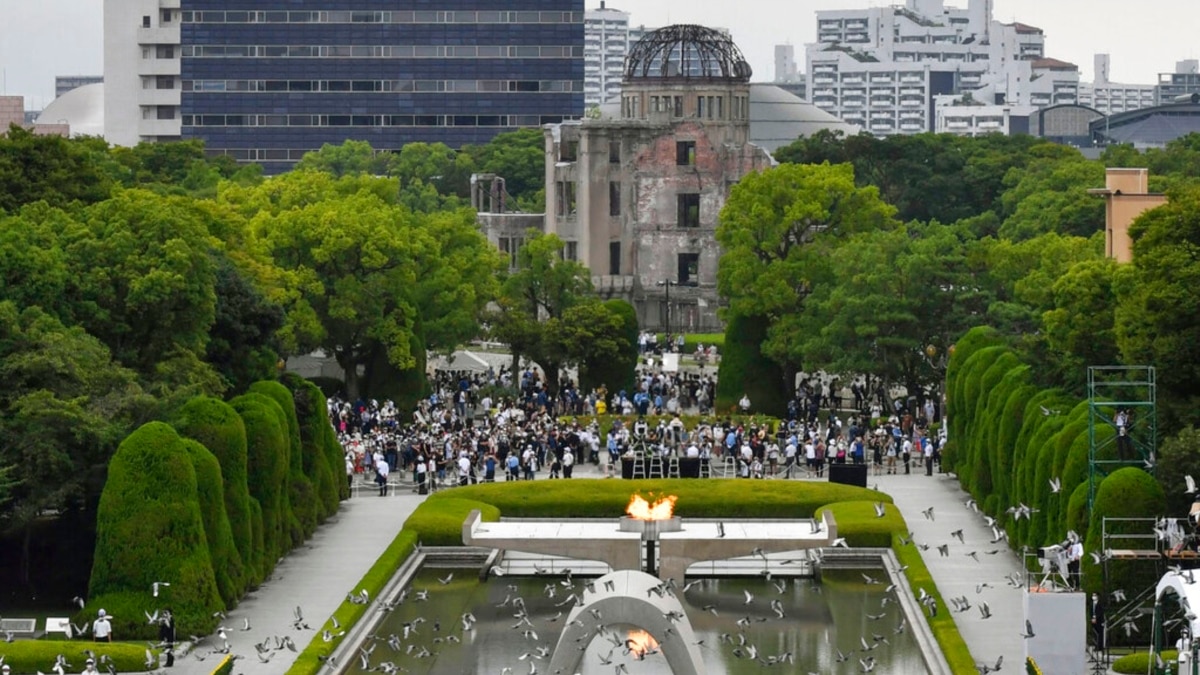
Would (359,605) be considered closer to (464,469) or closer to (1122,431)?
(1122,431)

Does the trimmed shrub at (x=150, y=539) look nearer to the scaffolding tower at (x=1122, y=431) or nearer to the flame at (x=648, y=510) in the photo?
the flame at (x=648, y=510)

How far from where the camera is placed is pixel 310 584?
65.6 meters

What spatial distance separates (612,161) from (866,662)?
284 ft

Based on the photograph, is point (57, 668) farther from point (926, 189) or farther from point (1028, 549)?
point (926, 189)

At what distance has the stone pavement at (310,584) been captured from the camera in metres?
56.3

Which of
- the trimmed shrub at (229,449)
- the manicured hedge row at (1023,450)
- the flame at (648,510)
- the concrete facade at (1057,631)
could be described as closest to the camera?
the concrete facade at (1057,631)

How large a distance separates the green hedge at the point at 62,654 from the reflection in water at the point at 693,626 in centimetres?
449

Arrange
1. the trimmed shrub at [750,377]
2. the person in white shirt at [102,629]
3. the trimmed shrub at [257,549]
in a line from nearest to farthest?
1. the person in white shirt at [102,629]
2. the trimmed shrub at [257,549]
3. the trimmed shrub at [750,377]

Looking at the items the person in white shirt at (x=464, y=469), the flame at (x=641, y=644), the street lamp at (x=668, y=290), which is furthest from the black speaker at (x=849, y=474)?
the street lamp at (x=668, y=290)

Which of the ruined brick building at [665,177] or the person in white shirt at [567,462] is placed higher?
the ruined brick building at [665,177]

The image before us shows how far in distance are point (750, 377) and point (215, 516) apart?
40.3 metres

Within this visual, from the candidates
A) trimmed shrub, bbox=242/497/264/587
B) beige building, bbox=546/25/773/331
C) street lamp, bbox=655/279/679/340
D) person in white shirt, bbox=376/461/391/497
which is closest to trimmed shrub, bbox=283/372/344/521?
person in white shirt, bbox=376/461/391/497

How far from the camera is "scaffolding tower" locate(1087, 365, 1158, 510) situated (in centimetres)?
5969

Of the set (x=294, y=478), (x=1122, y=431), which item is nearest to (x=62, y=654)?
(x=294, y=478)
